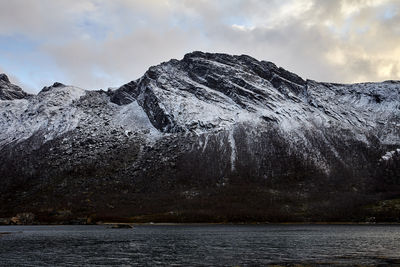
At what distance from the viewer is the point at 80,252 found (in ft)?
350

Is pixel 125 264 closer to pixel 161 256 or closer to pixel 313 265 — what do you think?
pixel 161 256

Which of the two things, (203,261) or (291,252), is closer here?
(203,261)

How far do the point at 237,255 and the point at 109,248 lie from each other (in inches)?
1477

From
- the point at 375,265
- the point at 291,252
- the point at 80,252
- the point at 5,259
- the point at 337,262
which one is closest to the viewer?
the point at 375,265

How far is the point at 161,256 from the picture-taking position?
96625 mm

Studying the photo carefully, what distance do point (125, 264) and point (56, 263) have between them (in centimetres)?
1359

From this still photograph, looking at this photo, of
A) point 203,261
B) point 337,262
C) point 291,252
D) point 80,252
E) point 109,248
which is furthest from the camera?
point 109,248

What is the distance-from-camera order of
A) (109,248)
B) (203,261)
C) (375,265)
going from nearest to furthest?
(375,265), (203,261), (109,248)

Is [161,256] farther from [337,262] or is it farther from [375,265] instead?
[375,265]

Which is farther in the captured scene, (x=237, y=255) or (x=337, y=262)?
(x=237, y=255)

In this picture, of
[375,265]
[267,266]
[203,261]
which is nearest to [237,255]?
[203,261]

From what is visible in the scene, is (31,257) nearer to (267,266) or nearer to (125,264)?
(125,264)

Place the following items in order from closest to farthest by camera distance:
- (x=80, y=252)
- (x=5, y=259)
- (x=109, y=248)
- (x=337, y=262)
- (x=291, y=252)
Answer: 1. (x=337, y=262)
2. (x=5, y=259)
3. (x=291, y=252)
4. (x=80, y=252)
5. (x=109, y=248)

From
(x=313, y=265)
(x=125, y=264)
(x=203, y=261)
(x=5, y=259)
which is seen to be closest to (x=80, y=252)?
(x=5, y=259)
